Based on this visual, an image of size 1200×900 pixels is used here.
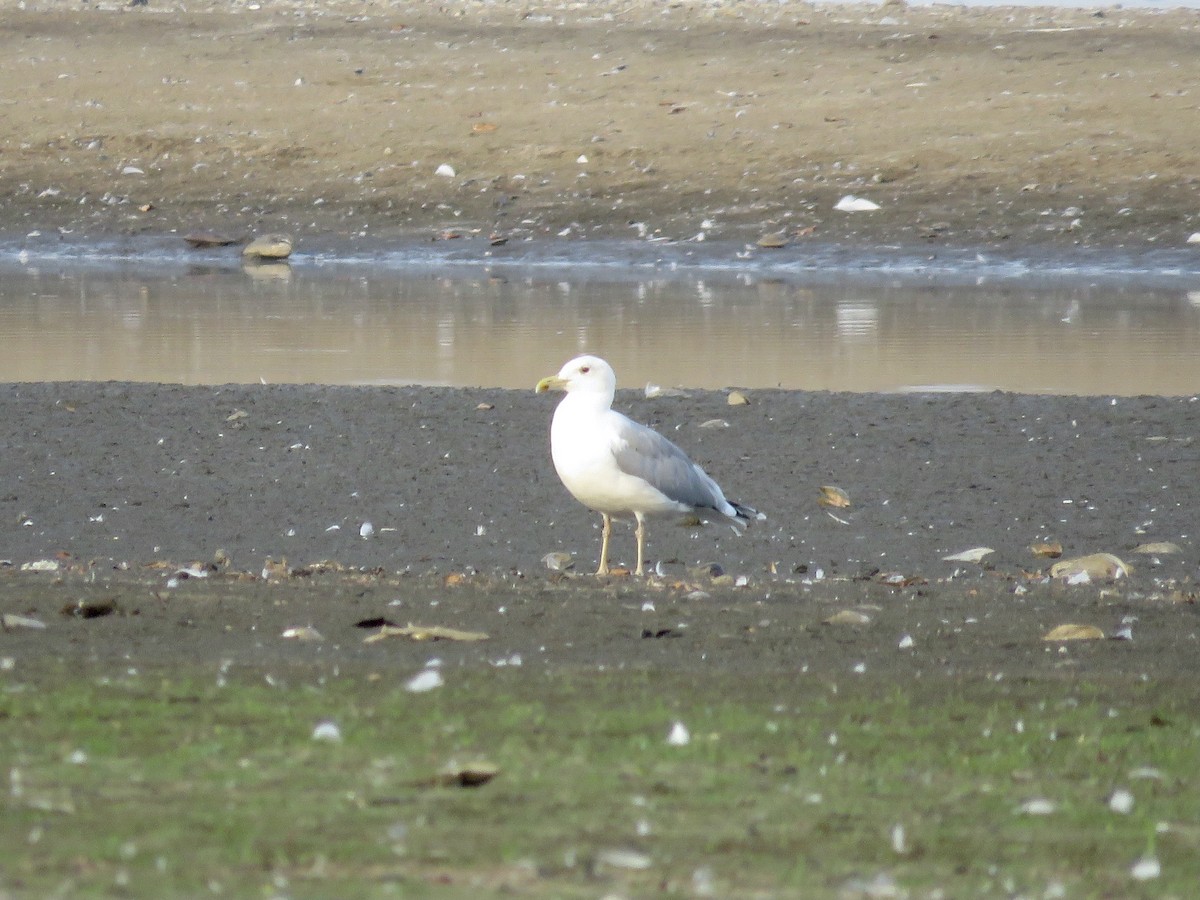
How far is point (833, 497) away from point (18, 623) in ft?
15.7

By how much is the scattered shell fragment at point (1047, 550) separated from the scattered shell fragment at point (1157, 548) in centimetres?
36

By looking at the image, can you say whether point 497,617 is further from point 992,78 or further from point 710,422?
point 992,78

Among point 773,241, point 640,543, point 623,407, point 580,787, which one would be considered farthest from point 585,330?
point 580,787

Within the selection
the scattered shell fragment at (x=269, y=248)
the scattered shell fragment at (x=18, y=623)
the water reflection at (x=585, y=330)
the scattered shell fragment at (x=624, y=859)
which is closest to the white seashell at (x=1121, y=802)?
the scattered shell fragment at (x=624, y=859)

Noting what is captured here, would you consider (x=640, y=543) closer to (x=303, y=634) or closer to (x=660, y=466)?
(x=660, y=466)

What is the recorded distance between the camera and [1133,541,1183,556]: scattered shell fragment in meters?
8.89

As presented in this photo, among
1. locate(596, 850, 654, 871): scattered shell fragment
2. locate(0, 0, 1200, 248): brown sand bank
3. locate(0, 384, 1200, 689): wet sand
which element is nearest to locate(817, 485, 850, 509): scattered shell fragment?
locate(0, 384, 1200, 689): wet sand

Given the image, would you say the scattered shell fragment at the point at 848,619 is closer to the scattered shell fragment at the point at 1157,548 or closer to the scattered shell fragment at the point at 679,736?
the scattered shell fragment at the point at 679,736

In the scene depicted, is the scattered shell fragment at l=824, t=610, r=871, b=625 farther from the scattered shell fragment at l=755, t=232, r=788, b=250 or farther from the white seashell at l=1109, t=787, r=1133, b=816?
the scattered shell fragment at l=755, t=232, r=788, b=250

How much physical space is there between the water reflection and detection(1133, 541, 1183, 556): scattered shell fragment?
13.2 feet

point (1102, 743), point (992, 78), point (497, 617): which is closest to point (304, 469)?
point (497, 617)

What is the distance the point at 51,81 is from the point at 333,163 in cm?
688

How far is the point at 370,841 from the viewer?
369 centimetres

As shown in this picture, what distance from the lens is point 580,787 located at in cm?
415
